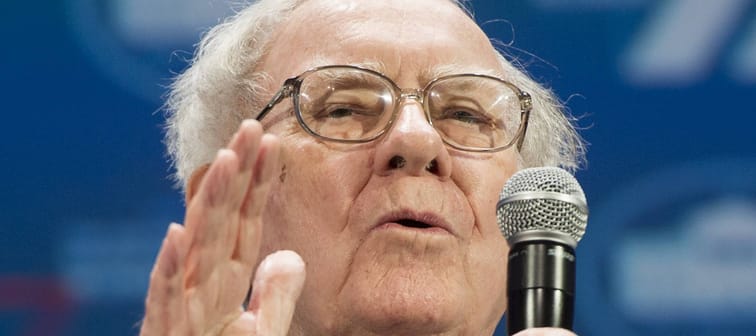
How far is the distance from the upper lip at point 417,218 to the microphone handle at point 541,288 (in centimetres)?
63

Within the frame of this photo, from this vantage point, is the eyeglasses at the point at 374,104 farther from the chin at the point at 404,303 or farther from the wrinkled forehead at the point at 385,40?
the chin at the point at 404,303

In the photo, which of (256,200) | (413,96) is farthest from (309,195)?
(256,200)

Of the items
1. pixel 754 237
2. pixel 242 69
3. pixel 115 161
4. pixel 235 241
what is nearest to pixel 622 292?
pixel 754 237

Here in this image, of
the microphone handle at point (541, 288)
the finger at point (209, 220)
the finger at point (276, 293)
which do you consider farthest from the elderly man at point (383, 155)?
the microphone handle at point (541, 288)

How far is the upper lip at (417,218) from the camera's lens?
178 cm

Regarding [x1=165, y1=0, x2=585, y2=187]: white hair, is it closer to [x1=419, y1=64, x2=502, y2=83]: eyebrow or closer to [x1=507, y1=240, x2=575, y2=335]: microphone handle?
[x1=419, y1=64, x2=502, y2=83]: eyebrow

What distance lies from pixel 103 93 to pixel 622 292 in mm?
1422

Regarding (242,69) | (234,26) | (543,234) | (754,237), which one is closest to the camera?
(543,234)

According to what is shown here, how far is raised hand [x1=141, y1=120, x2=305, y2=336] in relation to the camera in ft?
3.79

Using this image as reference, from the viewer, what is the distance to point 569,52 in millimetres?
2725

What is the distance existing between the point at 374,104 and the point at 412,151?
17 cm

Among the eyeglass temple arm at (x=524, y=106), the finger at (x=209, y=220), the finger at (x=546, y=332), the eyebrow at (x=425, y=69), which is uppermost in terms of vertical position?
the eyeglass temple arm at (x=524, y=106)

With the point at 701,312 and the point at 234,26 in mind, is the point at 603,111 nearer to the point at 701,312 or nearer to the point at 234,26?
the point at 701,312

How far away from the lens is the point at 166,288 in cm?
116
